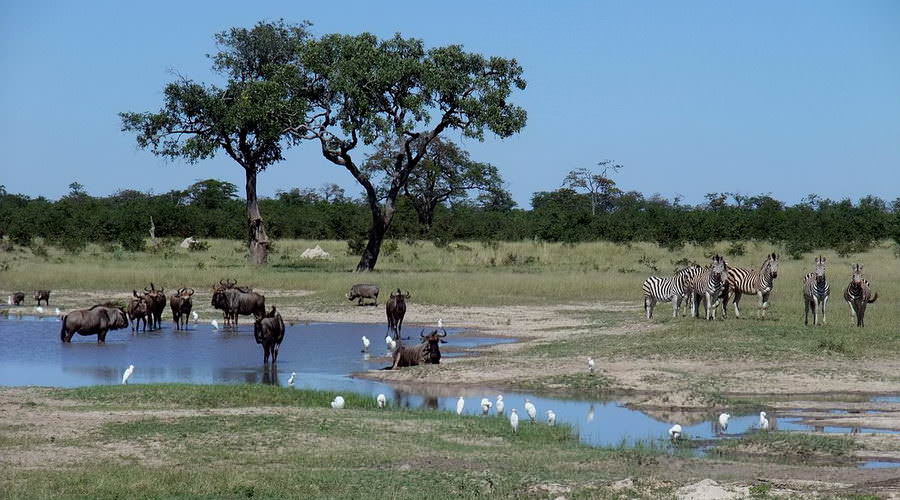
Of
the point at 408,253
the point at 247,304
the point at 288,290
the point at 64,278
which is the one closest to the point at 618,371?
the point at 247,304

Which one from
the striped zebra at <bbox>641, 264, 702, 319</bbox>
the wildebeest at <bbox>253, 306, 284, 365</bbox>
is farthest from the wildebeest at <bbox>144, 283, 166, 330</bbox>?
the striped zebra at <bbox>641, 264, 702, 319</bbox>

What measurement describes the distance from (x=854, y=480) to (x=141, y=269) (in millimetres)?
33513

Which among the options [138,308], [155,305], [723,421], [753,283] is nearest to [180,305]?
[155,305]

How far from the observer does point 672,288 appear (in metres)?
26.4

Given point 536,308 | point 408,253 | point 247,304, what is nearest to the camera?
point 247,304

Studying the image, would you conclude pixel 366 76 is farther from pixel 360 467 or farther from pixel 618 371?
pixel 360 467

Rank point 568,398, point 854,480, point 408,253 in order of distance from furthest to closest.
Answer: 1. point 408,253
2. point 568,398
3. point 854,480

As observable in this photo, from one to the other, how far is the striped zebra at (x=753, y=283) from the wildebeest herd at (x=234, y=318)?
6040mm

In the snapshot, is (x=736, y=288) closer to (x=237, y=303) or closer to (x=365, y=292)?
A: (x=365, y=292)

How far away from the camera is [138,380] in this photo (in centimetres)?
1830

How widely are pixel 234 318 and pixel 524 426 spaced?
1567 cm

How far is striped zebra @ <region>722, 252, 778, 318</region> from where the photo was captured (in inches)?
996

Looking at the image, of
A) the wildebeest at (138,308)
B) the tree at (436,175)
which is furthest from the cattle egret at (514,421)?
the tree at (436,175)

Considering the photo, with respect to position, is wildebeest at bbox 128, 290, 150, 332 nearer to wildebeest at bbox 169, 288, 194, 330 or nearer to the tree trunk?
wildebeest at bbox 169, 288, 194, 330
